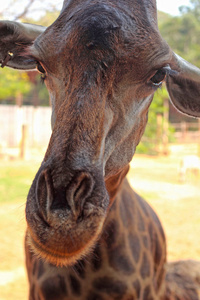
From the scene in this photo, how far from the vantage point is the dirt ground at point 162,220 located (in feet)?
18.8

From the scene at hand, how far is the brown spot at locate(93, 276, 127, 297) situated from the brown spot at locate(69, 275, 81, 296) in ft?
0.34

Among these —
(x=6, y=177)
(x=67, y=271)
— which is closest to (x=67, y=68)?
(x=67, y=271)

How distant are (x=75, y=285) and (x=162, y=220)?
23.0 ft

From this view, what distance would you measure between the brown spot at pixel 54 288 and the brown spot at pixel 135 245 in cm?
50

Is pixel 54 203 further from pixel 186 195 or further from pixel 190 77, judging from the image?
pixel 186 195

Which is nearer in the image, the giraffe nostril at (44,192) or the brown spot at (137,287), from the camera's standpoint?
the giraffe nostril at (44,192)

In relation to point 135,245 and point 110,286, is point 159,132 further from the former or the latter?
point 110,286

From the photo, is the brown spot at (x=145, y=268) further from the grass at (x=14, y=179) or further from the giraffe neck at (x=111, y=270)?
the grass at (x=14, y=179)

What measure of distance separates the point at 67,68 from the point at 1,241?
616 cm

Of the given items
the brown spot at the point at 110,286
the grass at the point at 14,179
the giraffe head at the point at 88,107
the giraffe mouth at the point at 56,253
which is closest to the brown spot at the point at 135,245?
the brown spot at the point at 110,286

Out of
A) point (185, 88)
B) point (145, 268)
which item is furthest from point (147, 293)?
point (185, 88)

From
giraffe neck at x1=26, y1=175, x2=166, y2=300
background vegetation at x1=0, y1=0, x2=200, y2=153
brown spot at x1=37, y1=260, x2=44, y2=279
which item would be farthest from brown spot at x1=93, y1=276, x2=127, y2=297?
background vegetation at x1=0, y1=0, x2=200, y2=153

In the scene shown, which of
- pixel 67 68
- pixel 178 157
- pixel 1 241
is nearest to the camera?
pixel 67 68

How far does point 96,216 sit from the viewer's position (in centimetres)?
153
